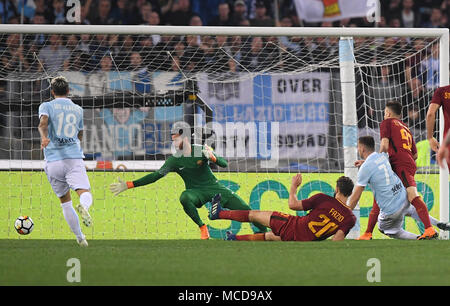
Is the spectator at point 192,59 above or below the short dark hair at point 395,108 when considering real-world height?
above

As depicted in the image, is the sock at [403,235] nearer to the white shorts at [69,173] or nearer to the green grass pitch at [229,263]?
the green grass pitch at [229,263]

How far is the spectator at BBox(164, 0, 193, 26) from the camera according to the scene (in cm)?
1509

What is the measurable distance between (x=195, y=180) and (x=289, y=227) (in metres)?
1.61

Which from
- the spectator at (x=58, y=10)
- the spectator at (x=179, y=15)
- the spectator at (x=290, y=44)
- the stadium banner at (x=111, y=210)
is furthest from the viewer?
the spectator at (x=179, y=15)

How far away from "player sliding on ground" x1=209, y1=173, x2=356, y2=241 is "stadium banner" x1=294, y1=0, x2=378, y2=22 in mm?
7048

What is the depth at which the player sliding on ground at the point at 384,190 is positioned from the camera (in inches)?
362

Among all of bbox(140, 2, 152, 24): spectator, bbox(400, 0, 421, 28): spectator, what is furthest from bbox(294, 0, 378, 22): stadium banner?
bbox(140, 2, 152, 24): spectator

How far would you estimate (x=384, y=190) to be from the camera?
9281 mm

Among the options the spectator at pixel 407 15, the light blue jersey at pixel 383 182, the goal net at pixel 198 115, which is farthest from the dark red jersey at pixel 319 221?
the spectator at pixel 407 15

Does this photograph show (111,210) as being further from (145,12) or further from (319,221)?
(145,12)

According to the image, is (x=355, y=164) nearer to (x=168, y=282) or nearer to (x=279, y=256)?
(x=279, y=256)

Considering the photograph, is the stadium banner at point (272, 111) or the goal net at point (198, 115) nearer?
the goal net at point (198, 115)

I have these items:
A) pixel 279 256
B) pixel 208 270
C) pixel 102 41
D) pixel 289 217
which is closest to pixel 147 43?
pixel 102 41

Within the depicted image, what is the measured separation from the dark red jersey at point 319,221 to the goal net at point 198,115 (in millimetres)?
1506
